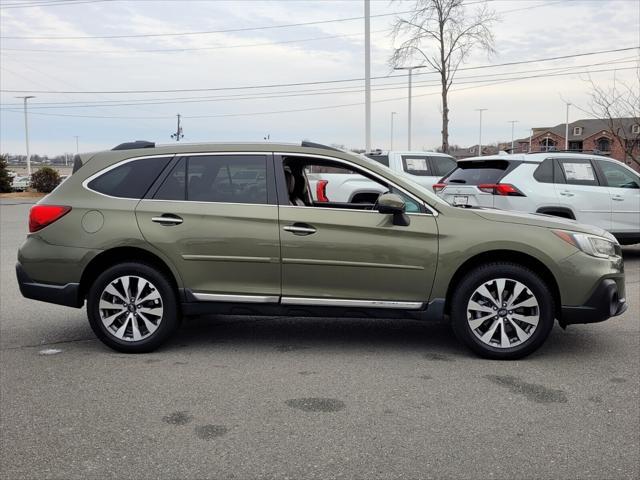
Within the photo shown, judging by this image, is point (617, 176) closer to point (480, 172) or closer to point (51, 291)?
point (480, 172)

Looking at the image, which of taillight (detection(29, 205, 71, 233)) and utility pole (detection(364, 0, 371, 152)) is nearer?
taillight (detection(29, 205, 71, 233))

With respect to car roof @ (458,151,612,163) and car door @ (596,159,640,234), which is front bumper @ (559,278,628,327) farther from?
car door @ (596,159,640,234)

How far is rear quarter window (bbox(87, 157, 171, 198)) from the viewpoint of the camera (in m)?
5.30

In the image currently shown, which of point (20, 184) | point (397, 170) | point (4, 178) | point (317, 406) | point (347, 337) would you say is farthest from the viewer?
point (20, 184)

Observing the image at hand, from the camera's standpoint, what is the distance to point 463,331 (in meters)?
5.02

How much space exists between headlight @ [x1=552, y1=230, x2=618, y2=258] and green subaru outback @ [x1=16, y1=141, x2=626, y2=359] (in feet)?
0.05

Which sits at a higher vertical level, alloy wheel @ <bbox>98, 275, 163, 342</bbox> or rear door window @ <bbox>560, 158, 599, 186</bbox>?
rear door window @ <bbox>560, 158, 599, 186</bbox>

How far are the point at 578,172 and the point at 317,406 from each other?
7867mm

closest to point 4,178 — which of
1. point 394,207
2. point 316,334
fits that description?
point 316,334

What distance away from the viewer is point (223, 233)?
5098 mm

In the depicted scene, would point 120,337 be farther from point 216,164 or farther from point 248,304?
point 216,164

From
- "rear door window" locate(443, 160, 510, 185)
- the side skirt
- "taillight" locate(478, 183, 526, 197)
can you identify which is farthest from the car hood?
"rear door window" locate(443, 160, 510, 185)

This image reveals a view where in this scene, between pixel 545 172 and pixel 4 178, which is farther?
pixel 4 178

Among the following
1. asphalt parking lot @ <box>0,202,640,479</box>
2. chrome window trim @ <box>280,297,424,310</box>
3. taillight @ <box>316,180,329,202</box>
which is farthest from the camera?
taillight @ <box>316,180,329,202</box>
